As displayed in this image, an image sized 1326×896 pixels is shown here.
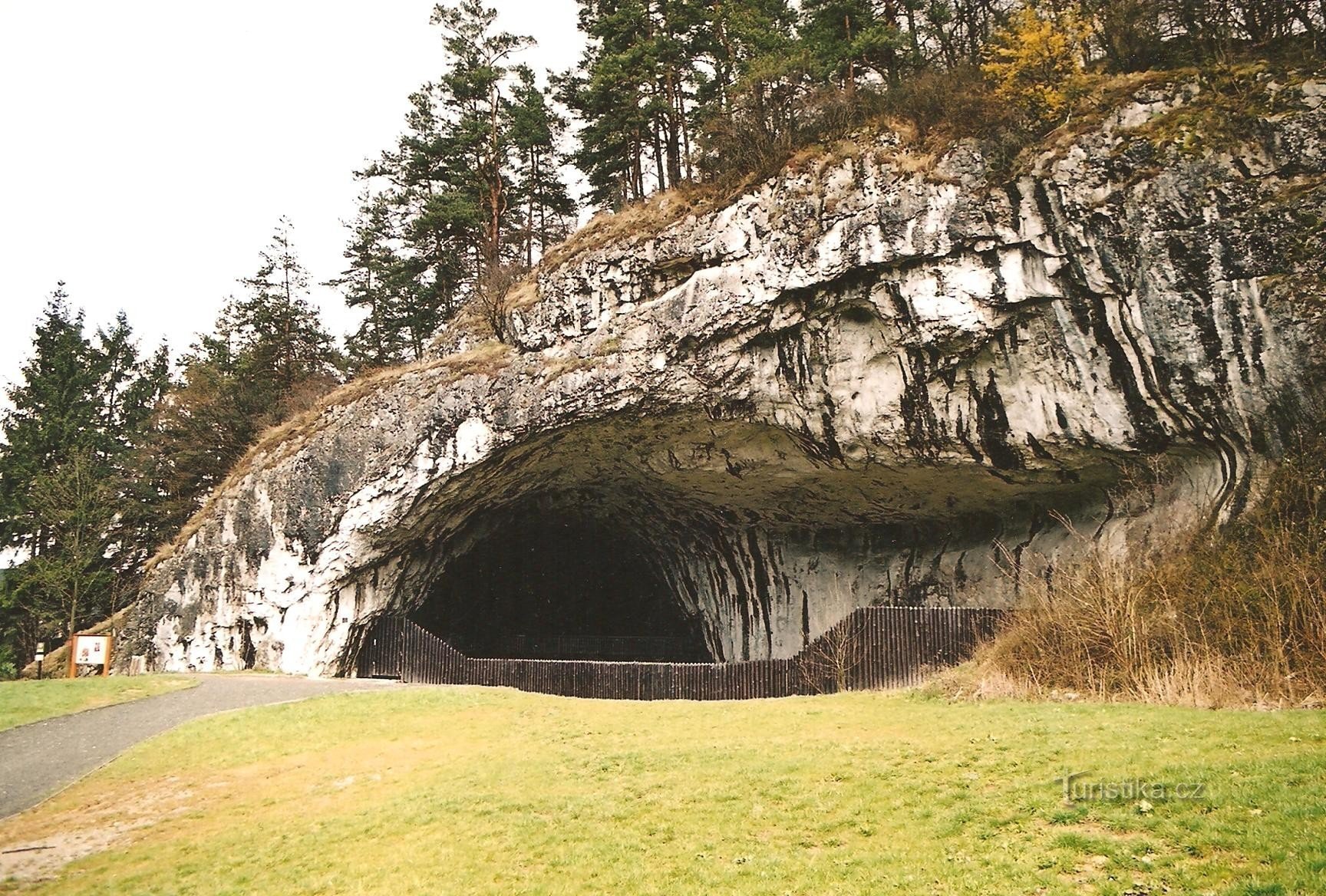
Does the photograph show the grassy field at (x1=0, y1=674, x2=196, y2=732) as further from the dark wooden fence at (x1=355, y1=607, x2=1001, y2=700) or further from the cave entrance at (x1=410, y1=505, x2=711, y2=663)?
the cave entrance at (x1=410, y1=505, x2=711, y2=663)

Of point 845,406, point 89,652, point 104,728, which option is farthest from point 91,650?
point 845,406

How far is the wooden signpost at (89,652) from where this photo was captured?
63.7 feet

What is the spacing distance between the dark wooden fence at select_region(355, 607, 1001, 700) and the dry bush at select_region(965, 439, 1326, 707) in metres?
1.72

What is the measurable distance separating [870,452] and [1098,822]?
13026 mm

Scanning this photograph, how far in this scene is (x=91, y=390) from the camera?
36.7m

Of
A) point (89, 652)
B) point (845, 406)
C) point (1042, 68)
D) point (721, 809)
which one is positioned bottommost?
point (721, 809)

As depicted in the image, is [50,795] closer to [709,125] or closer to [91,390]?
[709,125]

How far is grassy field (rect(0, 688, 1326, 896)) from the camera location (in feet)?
18.4

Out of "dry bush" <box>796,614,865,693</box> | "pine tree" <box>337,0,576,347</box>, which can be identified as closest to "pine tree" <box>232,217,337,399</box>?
"pine tree" <box>337,0,576,347</box>

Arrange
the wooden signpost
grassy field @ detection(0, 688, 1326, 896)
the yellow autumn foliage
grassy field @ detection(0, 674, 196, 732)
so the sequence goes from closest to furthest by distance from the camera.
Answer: grassy field @ detection(0, 688, 1326, 896) < grassy field @ detection(0, 674, 196, 732) < the yellow autumn foliage < the wooden signpost

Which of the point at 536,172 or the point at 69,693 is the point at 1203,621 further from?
the point at 536,172

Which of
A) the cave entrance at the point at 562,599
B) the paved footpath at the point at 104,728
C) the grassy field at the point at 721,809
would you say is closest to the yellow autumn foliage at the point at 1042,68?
the grassy field at the point at 721,809

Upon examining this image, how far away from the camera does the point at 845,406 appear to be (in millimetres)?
18344

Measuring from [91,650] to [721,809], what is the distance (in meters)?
18.2
